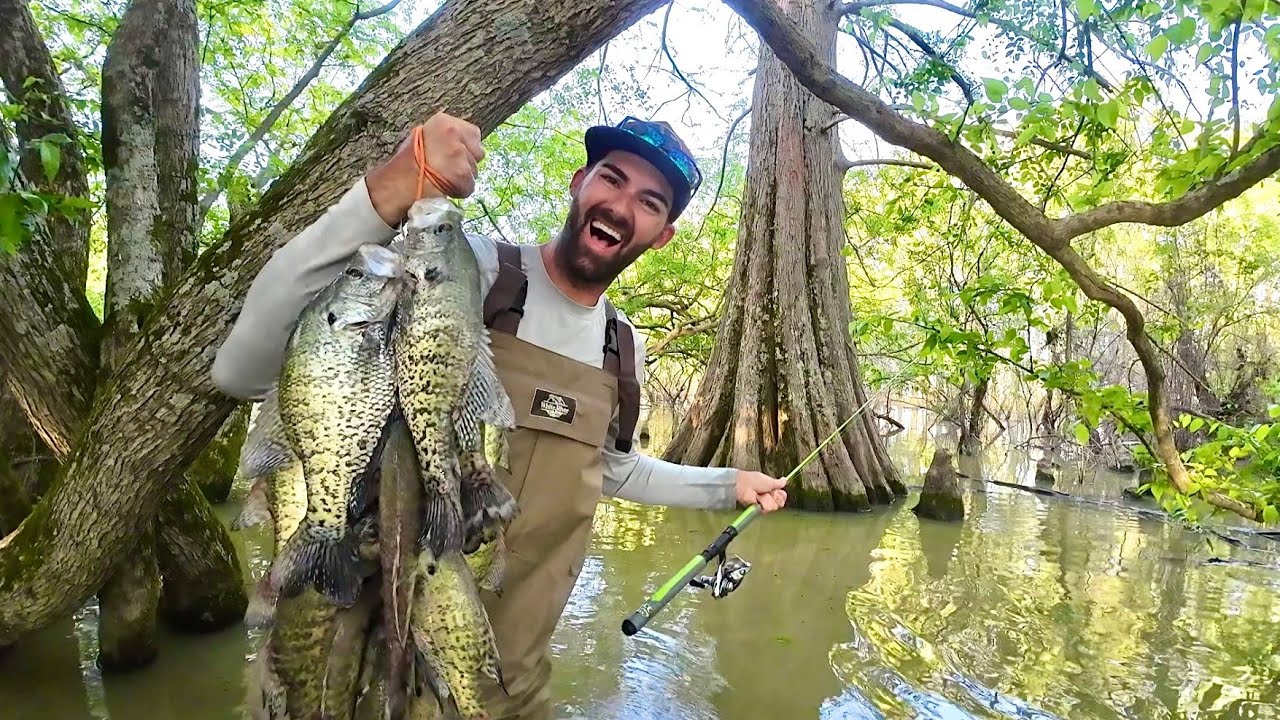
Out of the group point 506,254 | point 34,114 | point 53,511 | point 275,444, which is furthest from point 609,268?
point 34,114

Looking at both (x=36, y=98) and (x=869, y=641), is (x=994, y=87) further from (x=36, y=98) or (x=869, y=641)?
(x=36, y=98)

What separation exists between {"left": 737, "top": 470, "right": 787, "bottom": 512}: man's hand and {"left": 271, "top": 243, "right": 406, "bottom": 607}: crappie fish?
1692 mm

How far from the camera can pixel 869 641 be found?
18.4ft

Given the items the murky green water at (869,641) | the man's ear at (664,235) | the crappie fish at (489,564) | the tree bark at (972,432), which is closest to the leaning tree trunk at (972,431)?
the tree bark at (972,432)

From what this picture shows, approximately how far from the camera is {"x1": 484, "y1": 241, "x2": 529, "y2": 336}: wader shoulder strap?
2.07 m

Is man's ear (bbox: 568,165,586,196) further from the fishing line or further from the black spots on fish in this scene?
the fishing line

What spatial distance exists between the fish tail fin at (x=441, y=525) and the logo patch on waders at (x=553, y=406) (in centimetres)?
80

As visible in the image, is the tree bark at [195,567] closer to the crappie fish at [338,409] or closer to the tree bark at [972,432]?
the crappie fish at [338,409]

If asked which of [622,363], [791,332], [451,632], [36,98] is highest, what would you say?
[791,332]

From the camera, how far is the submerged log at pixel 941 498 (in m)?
9.88

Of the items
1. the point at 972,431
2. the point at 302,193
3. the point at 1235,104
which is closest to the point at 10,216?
the point at 302,193

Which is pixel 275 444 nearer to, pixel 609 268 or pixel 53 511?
pixel 609 268

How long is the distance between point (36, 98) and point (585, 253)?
135 inches

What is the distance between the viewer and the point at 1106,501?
12.8 m
